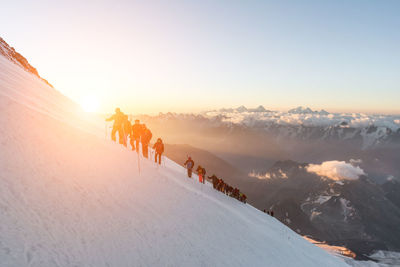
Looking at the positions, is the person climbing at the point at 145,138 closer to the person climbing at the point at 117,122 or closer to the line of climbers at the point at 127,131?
the line of climbers at the point at 127,131

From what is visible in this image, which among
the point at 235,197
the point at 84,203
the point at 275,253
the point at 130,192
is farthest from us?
the point at 235,197

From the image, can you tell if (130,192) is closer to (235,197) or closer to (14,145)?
(14,145)

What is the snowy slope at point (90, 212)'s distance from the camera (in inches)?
220

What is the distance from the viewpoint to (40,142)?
8680mm

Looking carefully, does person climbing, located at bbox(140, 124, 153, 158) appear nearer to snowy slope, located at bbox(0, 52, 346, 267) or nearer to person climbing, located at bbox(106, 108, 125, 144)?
person climbing, located at bbox(106, 108, 125, 144)

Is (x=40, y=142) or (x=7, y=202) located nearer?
(x=7, y=202)

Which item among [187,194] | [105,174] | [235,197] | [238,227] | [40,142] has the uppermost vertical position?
[40,142]

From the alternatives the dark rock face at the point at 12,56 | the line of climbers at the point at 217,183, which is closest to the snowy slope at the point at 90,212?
the line of climbers at the point at 217,183

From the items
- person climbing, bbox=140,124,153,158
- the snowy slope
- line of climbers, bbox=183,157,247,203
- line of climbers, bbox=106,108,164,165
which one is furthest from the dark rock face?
line of climbers, bbox=183,157,247,203

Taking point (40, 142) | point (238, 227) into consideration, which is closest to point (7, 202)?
point (40, 142)

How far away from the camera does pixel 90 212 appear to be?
282 inches

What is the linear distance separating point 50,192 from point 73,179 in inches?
46.0

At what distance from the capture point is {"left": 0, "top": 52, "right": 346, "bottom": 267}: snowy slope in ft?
18.3

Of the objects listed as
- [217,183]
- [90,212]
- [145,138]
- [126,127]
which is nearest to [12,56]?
[126,127]
